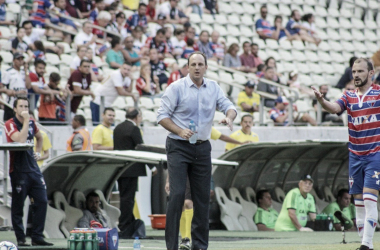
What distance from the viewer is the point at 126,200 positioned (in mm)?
12766

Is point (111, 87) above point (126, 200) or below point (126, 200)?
above

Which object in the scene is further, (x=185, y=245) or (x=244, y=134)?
(x=244, y=134)

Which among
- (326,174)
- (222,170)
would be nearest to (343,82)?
(326,174)

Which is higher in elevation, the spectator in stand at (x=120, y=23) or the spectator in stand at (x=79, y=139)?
the spectator in stand at (x=120, y=23)

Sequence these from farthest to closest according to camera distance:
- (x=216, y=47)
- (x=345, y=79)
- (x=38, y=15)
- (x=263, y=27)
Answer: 1. (x=263, y=27)
2. (x=345, y=79)
3. (x=216, y=47)
4. (x=38, y=15)

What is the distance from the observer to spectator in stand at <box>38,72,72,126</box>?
1548 centimetres

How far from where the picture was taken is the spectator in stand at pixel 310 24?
85.4 ft

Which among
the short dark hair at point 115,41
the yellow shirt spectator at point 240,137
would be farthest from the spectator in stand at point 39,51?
the yellow shirt spectator at point 240,137

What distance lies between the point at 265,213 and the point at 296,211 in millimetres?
950

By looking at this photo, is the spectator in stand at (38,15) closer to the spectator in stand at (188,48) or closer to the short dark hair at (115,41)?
the short dark hair at (115,41)

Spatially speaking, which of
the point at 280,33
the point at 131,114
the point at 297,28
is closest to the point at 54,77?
the point at 131,114

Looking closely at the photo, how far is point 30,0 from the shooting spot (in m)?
19.7

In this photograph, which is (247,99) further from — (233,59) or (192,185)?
(192,185)

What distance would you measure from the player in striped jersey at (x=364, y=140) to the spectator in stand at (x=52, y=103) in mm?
7990
